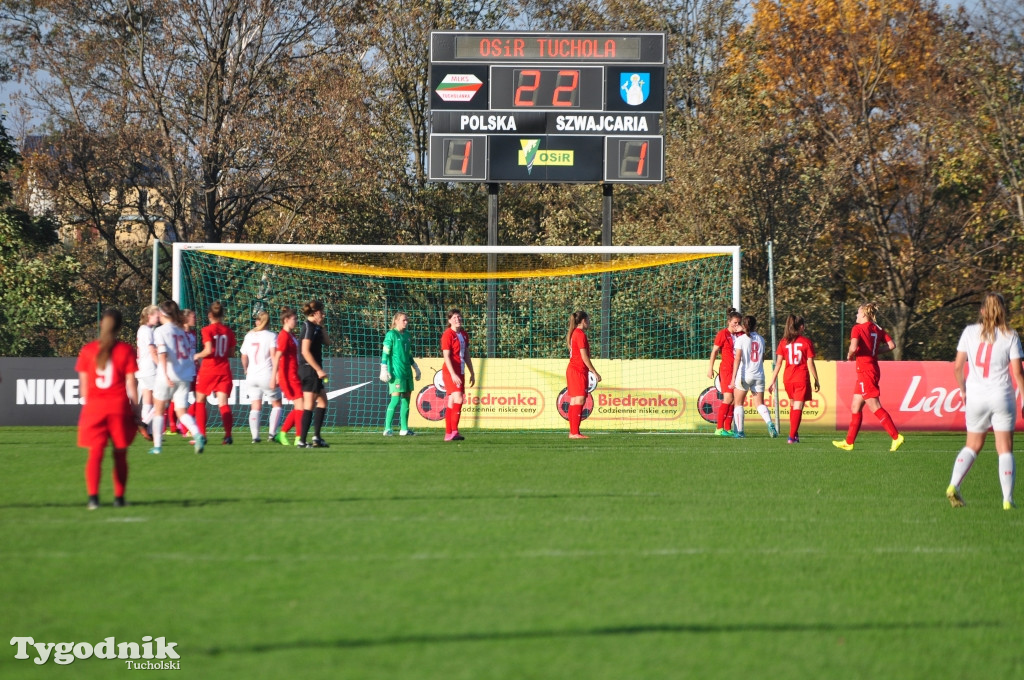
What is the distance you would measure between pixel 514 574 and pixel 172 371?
7.87 metres

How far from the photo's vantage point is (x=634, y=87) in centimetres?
2105

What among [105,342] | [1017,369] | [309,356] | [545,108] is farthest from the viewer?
[545,108]

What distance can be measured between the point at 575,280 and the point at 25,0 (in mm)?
17914

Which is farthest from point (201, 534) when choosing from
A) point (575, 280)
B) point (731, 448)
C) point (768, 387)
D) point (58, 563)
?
point (575, 280)

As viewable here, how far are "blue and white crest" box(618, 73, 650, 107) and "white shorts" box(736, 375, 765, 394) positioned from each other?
229 inches

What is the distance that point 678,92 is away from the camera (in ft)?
122

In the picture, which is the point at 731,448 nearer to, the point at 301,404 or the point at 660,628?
the point at 301,404

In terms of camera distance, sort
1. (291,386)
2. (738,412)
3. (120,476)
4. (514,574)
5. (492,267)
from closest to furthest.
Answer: (514,574)
(120,476)
(291,386)
(738,412)
(492,267)

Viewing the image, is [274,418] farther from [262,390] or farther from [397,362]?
[397,362]

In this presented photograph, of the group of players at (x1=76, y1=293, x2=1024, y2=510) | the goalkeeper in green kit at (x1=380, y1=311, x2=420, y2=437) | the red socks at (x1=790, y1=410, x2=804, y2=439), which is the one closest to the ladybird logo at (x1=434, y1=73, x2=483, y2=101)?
the group of players at (x1=76, y1=293, x2=1024, y2=510)

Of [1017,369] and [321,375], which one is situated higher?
[1017,369]

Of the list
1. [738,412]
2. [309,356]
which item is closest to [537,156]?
[738,412]

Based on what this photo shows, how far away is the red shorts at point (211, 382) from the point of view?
622 inches

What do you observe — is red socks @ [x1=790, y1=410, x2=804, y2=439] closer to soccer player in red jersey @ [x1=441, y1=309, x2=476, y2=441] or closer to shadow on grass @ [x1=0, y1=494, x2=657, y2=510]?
soccer player in red jersey @ [x1=441, y1=309, x2=476, y2=441]
